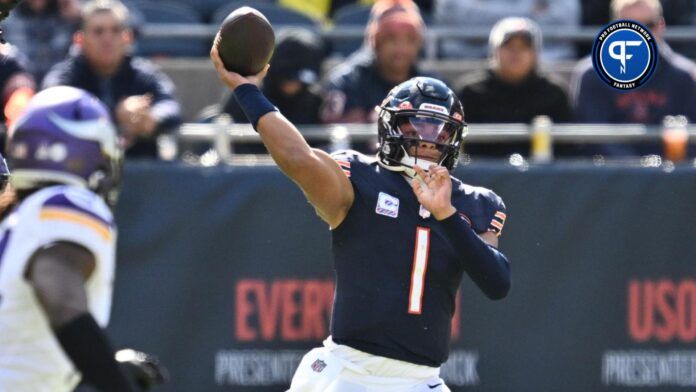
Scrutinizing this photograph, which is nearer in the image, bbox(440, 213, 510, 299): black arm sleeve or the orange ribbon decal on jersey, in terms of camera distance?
the orange ribbon decal on jersey

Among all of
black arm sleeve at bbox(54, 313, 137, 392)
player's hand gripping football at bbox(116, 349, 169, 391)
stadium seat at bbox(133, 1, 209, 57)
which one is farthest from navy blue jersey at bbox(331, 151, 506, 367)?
stadium seat at bbox(133, 1, 209, 57)

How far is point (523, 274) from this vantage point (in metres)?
8.20

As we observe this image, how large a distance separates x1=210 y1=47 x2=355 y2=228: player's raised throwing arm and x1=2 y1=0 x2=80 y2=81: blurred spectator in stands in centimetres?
478

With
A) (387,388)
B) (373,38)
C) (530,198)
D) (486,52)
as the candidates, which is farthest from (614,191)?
(387,388)

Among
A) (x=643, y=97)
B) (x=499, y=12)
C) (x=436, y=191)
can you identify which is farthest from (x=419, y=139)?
(x=499, y=12)

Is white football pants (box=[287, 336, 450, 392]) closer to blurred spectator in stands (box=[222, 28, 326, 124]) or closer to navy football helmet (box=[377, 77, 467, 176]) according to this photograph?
navy football helmet (box=[377, 77, 467, 176])

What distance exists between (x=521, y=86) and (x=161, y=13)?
324 centimetres

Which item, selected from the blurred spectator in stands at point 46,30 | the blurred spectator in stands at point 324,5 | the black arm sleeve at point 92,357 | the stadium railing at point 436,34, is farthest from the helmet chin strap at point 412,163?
the blurred spectator in stands at point 324,5

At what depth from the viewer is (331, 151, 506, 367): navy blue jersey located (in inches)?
212

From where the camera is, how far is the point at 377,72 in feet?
29.2

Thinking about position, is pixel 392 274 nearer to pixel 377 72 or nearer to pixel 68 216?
pixel 68 216

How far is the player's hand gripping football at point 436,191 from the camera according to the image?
16.6ft

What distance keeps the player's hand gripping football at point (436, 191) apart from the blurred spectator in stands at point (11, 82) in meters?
3.89

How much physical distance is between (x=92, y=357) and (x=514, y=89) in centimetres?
538
